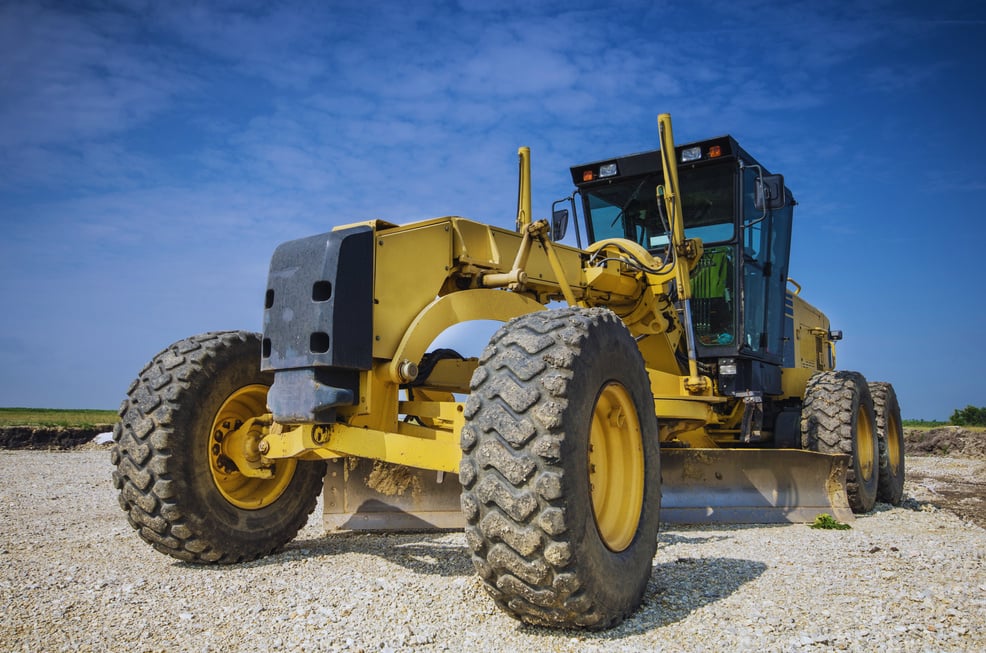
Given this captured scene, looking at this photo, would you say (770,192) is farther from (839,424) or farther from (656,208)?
(839,424)

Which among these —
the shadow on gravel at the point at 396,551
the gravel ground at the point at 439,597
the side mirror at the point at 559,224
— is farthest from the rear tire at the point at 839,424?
the shadow on gravel at the point at 396,551

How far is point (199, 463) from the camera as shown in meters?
4.91

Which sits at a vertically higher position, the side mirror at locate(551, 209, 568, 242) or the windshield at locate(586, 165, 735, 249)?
the windshield at locate(586, 165, 735, 249)

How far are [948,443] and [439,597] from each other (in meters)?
19.4

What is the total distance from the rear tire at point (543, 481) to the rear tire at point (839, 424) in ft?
14.6

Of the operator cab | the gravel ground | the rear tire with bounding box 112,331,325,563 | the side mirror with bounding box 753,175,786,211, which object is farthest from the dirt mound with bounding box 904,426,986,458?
the rear tire with bounding box 112,331,325,563

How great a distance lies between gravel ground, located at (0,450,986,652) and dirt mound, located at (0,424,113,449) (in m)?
15.2

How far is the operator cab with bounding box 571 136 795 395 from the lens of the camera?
25.4 feet

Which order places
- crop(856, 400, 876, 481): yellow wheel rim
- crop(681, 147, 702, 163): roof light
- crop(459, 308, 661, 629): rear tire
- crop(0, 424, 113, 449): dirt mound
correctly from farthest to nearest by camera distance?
crop(0, 424, 113, 449): dirt mound, crop(856, 400, 876, 481): yellow wheel rim, crop(681, 147, 702, 163): roof light, crop(459, 308, 661, 629): rear tire

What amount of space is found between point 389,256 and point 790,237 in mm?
6057

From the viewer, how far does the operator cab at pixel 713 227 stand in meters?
7.74

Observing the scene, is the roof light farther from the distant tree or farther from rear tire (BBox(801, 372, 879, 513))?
the distant tree

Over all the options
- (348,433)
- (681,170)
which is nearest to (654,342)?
(681,170)

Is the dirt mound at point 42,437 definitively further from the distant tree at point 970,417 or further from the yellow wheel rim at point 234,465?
the distant tree at point 970,417
